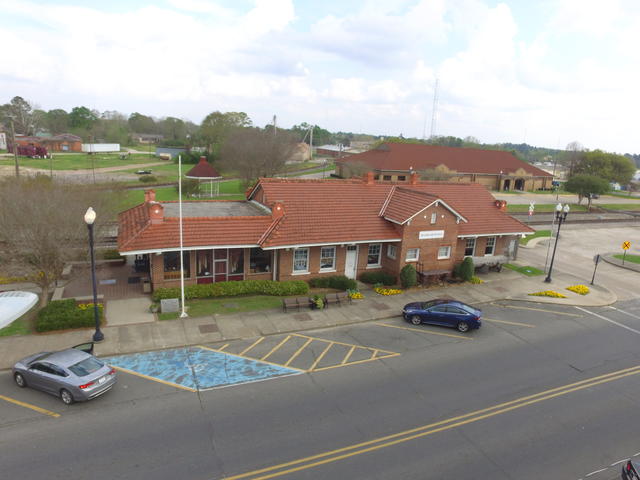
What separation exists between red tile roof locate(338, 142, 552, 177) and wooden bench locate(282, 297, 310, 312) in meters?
50.5

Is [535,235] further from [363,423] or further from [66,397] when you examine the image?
[66,397]

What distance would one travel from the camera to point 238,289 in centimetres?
2230

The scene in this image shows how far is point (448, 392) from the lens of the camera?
1452cm

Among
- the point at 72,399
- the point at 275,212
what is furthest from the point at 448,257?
the point at 72,399

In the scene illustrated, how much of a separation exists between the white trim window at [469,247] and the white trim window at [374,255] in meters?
6.57

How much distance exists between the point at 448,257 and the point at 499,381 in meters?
12.5

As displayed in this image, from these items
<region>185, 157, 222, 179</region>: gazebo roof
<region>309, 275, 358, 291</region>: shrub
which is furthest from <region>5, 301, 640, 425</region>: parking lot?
<region>185, 157, 222, 179</region>: gazebo roof

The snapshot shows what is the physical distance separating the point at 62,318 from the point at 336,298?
1245 cm

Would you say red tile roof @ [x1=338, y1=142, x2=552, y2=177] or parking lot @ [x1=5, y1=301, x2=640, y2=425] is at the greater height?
red tile roof @ [x1=338, y1=142, x2=552, y2=177]

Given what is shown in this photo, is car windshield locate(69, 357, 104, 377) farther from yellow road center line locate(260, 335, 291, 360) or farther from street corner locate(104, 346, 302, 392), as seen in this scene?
yellow road center line locate(260, 335, 291, 360)

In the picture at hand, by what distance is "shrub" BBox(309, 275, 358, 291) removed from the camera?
24.3 m

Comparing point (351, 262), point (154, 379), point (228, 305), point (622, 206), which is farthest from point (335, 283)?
point (622, 206)

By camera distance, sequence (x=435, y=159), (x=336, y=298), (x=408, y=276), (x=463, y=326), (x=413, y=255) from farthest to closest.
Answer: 1. (x=435, y=159)
2. (x=413, y=255)
3. (x=408, y=276)
4. (x=336, y=298)
5. (x=463, y=326)

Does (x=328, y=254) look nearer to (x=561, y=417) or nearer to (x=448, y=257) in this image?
(x=448, y=257)
